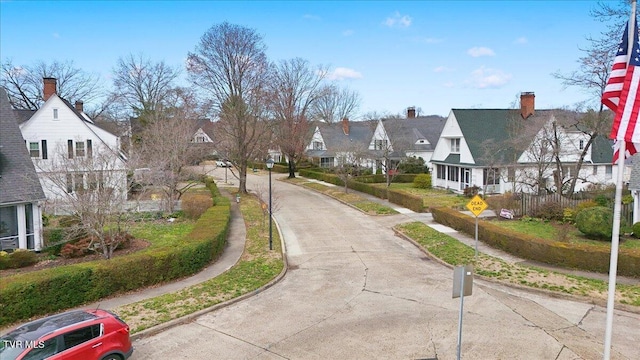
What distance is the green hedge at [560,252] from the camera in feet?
50.0

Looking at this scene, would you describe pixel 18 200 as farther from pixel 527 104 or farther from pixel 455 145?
pixel 527 104

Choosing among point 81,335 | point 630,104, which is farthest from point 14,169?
point 630,104

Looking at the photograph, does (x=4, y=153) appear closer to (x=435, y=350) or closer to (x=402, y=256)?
(x=402, y=256)

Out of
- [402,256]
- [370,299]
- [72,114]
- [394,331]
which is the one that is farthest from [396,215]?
[72,114]

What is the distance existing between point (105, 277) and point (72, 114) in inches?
983

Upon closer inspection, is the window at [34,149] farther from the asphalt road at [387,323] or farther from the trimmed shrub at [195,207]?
the asphalt road at [387,323]

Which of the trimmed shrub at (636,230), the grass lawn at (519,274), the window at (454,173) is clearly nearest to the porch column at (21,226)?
the grass lawn at (519,274)

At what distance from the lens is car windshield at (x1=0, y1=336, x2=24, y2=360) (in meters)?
8.05

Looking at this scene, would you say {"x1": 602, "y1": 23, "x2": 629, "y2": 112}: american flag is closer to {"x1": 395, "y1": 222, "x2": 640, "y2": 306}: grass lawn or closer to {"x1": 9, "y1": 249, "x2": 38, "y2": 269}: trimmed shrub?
{"x1": 395, "y1": 222, "x2": 640, "y2": 306}: grass lawn

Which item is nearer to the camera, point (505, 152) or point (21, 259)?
point (21, 259)

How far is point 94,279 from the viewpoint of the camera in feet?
44.7

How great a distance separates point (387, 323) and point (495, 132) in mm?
32187

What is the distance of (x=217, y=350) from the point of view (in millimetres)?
10391

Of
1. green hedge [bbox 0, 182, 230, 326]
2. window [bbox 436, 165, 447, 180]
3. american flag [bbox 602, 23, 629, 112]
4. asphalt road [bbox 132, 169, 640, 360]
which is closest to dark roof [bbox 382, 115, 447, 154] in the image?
window [bbox 436, 165, 447, 180]
